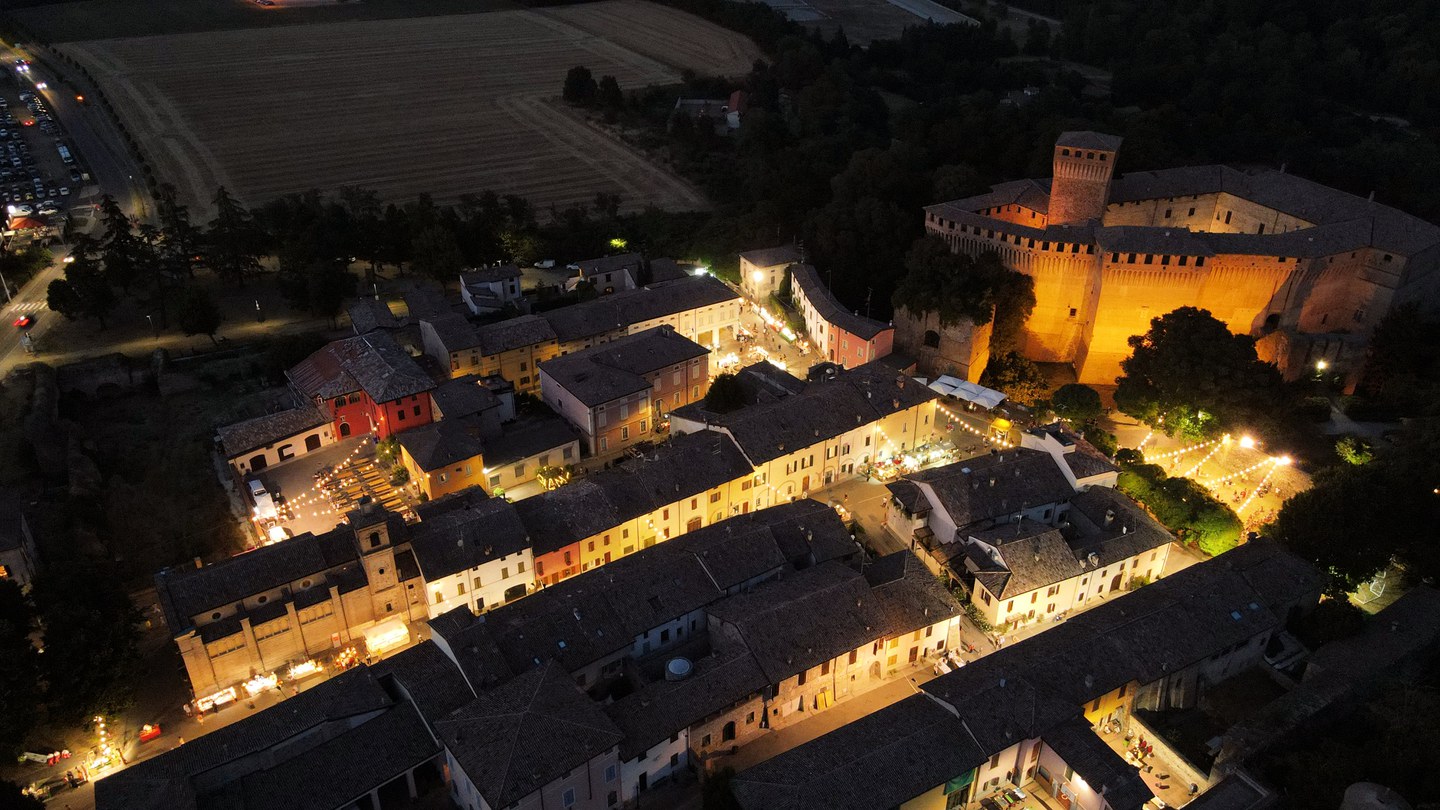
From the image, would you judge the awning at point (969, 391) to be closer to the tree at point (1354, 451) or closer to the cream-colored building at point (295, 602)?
the tree at point (1354, 451)

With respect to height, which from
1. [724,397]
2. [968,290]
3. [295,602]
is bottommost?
[295,602]

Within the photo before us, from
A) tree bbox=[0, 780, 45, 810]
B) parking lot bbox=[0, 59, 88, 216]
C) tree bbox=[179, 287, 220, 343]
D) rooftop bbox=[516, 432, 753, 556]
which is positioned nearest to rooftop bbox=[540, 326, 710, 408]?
rooftop bbox=[516, 432, 753, 556]

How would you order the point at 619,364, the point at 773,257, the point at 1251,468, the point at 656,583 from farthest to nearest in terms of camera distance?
the point at 773,257 < the point at 619,364 < the point at 1251,468 < the point at 656,583

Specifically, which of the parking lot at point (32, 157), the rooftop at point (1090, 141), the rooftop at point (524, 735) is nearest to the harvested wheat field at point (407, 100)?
the parking lot at point (32, 157)

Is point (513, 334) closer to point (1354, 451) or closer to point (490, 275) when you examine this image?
point (490, 275)

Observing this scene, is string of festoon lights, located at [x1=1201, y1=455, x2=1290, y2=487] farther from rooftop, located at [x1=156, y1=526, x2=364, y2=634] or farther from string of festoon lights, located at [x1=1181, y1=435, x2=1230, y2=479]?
rooftop, located at [x1=156, y1=526, x2=364, y2=634]

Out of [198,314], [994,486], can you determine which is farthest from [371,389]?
[994,486]

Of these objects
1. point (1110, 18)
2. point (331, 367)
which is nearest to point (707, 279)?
point (331, 367)
